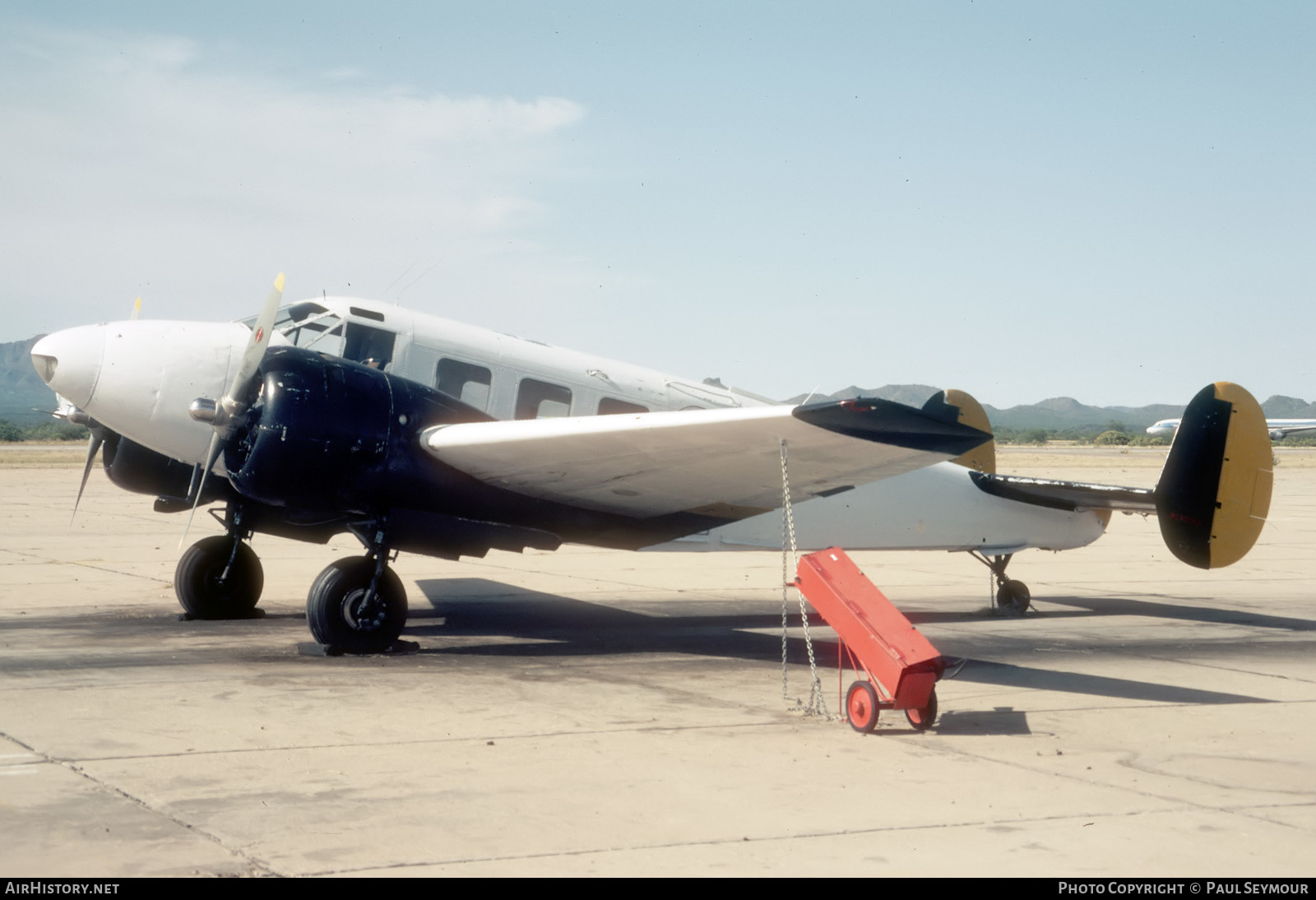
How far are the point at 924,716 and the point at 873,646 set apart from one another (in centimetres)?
55

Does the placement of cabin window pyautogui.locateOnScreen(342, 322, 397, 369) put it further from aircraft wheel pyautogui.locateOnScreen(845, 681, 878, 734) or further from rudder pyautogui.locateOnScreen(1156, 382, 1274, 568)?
rudder pyautogui.locateOnScreen(1156, 382, 1274, 568)

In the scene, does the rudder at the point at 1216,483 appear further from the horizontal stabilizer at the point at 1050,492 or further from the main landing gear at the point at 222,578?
the main landing gear at the point at 222,578

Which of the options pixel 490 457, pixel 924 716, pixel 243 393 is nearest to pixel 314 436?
pixel 243 393

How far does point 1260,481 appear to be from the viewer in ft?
39.2

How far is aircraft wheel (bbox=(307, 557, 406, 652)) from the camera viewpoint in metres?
9.86

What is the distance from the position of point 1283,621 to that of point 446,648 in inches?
383

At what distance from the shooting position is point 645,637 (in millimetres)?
11805

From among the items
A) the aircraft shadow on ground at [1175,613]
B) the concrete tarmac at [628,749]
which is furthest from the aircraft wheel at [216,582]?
the aircraft shadow on ground at [1175,613]

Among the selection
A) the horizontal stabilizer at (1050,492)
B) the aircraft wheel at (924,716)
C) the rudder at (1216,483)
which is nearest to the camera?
the aircraft wheel at (924,716)

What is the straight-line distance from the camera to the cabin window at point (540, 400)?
12086 millimetres

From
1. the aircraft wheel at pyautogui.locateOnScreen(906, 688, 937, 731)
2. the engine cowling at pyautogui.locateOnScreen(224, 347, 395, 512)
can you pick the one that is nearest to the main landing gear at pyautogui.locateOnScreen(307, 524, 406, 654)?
the engine cowling at pyautogui.locateOnScreen(224, 347, 395, 512)

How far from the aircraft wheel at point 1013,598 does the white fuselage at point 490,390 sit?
54 cm

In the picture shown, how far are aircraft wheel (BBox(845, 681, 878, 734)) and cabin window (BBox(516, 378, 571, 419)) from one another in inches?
217

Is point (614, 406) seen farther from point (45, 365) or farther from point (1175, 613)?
point (1175, 613)
